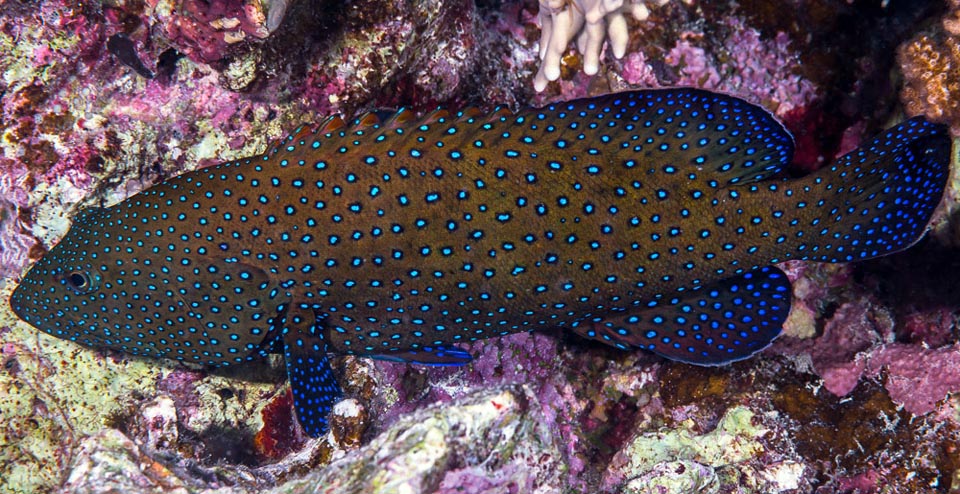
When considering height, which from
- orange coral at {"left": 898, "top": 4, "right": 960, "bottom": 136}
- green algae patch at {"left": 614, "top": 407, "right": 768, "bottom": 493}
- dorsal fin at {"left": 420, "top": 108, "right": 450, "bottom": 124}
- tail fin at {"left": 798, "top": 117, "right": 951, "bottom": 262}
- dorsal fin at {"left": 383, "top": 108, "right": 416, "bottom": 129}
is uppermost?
dorsal fin at {"left": 383, "top": 108, "right": 416, "bottom": 129}

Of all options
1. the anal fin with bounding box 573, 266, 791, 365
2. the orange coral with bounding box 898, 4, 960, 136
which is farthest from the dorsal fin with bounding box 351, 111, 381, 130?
the orange coral with bounding box 898, 4, 960, 136

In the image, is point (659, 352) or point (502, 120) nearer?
point (502, 120)

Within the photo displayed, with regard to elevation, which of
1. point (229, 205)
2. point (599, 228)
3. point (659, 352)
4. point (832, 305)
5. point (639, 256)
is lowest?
point (832, 305)

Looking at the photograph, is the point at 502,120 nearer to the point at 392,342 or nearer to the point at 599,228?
the point at 599,228

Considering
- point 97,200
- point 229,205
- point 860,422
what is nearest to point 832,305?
Result: point 860,422

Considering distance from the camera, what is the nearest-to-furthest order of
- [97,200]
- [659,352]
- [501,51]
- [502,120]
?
1. [502,120]
2. [97,200]
3. [659,352]
4. [501,51]

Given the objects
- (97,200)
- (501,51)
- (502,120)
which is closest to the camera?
(502,120)

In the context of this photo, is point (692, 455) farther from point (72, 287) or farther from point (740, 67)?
point (72, 287)

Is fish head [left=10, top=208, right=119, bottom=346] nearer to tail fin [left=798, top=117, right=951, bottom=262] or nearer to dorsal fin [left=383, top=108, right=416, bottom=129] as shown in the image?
dorsal fin [left=383, top=108, right=416, bottom=129]
